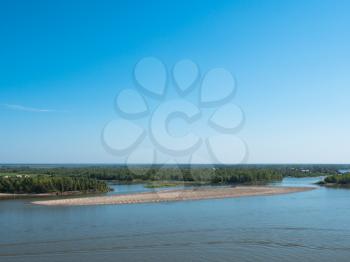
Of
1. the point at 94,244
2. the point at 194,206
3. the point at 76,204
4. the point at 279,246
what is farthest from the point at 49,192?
the point at 279,246

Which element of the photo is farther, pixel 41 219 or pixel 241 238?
pixel 41 219

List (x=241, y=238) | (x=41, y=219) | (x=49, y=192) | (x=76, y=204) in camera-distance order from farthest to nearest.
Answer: (x=49, y=192), (x=76, y=204), (x=41, y=219), (x=241, y=238)

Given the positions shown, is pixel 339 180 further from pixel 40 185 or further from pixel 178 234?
pixel 178 234

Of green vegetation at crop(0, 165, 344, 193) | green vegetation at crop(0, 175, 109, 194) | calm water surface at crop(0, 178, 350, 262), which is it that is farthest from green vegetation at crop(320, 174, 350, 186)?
green vegetation at crop(0, 175, 109, 194)

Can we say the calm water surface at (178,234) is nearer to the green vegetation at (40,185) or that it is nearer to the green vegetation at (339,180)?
the green vegetation at (40,185)

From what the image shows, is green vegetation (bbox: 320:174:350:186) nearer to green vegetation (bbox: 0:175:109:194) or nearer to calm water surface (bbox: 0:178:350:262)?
calm water surface (bbox: 0:178:350:262)

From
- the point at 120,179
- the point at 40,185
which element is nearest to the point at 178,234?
the point at 40,185

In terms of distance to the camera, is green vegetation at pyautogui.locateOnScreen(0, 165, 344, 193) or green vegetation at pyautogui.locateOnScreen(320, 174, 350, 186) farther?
green vegetation at pyautogui.locateOnScreen(320, 174, 350, 186)

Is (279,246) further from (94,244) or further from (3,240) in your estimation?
(3,240)
